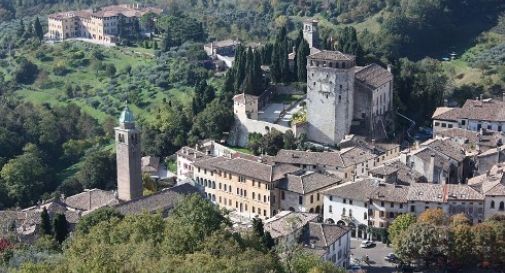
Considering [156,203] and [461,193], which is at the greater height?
[461,193]

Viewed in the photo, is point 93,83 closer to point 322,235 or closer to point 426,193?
point 426,193

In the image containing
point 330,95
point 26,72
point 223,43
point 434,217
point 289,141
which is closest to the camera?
point 434,217

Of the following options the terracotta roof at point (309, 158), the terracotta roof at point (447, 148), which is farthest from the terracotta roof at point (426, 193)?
the terracotta roof at point (309, 158)

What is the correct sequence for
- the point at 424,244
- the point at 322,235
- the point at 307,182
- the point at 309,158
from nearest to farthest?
the point at 424,244 < the point at 322,235 < the point at 307,182 < the point at 309,158

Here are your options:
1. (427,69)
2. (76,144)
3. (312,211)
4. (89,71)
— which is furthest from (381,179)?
(89,71)

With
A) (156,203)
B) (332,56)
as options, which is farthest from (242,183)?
(332,56)

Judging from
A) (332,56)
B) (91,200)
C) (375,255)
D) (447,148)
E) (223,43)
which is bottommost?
(375,255)

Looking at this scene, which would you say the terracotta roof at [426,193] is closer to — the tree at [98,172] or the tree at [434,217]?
the tree at [434,217]
